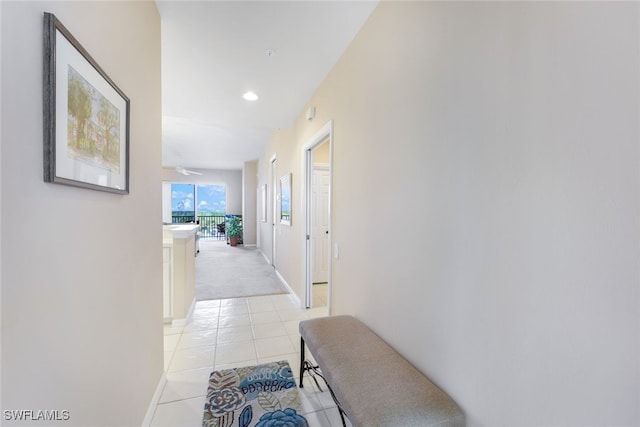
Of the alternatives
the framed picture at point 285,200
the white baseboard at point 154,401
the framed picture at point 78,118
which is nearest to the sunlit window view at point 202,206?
the framed picture at point 285,200

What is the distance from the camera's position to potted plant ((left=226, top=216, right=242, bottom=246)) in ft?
30.4

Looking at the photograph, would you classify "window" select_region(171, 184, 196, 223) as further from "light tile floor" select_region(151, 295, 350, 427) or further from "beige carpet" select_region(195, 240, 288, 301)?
"light tile floor" select_region(151, 295, 350, 427)

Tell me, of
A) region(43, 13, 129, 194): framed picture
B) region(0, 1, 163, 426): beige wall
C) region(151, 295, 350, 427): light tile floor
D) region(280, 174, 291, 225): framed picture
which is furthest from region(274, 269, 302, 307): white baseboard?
region(43, 13, 129, 194): framed picture

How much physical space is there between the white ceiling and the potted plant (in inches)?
236

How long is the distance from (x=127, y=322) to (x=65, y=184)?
0.84 metres

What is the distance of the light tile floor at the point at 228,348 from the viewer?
5.73 ft

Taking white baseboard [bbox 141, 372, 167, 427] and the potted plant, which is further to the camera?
the potted plant

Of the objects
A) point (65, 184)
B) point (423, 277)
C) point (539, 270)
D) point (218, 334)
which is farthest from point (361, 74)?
point (218, 334)

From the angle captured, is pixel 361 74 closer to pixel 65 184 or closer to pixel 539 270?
pixel 539 270

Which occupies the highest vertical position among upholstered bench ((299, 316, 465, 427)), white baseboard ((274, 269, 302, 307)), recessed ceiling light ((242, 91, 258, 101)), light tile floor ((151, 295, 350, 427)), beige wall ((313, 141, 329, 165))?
recessed ceiling light ((242, 91, 258, 101))

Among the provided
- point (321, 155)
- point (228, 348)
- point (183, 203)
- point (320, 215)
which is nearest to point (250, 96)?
point (321, 155)

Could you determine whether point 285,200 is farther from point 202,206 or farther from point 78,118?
point 202,206

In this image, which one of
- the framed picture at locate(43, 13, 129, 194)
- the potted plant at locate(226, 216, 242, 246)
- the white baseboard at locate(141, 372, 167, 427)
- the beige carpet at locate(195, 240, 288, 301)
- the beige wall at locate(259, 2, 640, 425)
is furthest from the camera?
the potted plant at locate(226, 216, 242, 246)

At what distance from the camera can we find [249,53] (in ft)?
7.26
